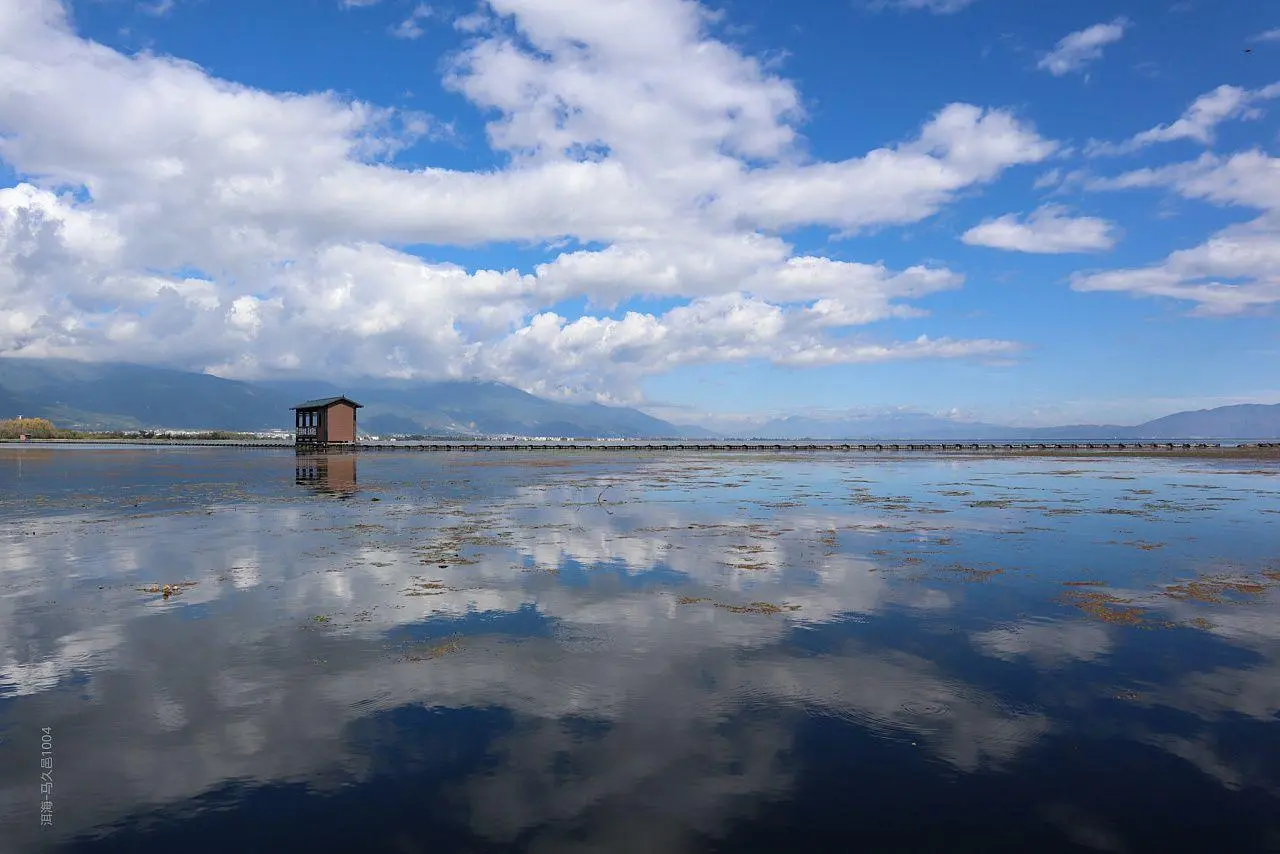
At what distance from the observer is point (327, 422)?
11656 cm

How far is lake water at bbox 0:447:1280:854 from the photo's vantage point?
8.36 metres

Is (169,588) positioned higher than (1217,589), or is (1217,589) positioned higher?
(169,588)

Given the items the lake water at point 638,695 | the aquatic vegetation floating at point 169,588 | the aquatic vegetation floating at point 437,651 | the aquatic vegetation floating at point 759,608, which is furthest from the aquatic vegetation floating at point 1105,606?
the aquatic vegetation floating at point 169,588

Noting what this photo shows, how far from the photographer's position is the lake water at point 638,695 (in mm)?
8359

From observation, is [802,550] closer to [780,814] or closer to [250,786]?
[780,814]

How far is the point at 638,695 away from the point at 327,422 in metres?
117

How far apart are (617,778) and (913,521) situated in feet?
95.2

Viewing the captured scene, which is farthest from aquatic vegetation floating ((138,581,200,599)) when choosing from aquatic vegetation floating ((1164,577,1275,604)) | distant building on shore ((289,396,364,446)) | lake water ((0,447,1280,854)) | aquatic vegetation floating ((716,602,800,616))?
distant building on shore ((289,396,364,446))

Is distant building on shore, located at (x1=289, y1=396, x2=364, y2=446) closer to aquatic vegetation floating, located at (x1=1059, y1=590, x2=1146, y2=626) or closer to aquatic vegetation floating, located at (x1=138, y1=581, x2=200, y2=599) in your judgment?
aquatic vegetation floating, located at (x1=138, y1=581, x2=200, y2=599)

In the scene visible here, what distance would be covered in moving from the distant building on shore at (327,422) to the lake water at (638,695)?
9229 cm

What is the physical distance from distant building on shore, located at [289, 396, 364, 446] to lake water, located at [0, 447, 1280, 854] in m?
92.3

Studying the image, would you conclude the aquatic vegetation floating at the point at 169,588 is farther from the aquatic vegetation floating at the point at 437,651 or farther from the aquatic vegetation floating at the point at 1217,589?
the aquatic vegetation floating at the point at 1217,589

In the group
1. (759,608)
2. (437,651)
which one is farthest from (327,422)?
(759,608)

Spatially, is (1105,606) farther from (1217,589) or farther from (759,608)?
(759,608)
